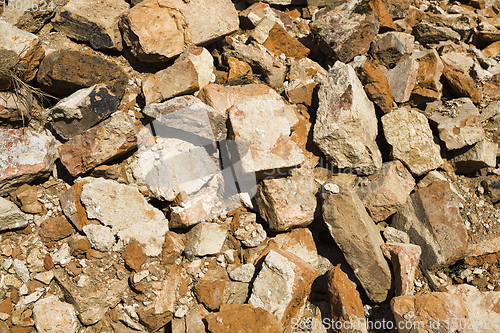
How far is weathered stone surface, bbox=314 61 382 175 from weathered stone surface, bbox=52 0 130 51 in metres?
2.30

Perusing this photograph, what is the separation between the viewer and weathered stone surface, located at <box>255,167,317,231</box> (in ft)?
9.21

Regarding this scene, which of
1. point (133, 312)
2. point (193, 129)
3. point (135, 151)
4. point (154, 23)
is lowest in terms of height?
point (133, 312)

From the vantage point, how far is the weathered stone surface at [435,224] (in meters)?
2.87

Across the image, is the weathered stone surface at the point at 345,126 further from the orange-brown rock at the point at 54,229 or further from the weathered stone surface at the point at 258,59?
the orange-brown rock at the point at 54,229

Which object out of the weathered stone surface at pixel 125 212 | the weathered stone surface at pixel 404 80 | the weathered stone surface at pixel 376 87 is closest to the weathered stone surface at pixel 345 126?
the weathered stone surface at pixel 376 87

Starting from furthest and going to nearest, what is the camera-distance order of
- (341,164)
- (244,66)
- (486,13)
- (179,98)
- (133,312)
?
(486,13) → (244,66) → (341,164) → (179,98) → (133,312)

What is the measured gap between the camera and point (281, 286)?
8.21 ft

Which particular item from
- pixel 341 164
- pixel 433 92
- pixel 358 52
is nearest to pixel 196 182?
pixel 341 164

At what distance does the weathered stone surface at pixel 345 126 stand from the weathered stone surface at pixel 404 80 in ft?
1.84

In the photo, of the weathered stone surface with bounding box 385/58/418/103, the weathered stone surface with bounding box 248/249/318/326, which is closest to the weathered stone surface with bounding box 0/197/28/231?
the weathered stone surface with bounding box 248/249/318/326

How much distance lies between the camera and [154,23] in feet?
10.5

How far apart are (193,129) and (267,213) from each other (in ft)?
3.52

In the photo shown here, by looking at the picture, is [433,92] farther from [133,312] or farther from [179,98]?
[133,312]

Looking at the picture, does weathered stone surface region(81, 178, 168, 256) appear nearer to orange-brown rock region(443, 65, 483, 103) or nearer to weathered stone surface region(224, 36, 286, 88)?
weathered stone surface region(224, 36, 286, 88)
